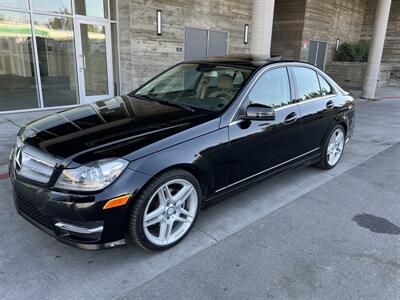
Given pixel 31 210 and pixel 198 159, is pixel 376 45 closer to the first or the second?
pixel 198 159

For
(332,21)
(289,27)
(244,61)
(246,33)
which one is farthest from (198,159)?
(332,21)

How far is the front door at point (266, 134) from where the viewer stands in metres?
3.18

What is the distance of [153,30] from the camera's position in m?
9.33

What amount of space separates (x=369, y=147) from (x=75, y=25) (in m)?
7.61

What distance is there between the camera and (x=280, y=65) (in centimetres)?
378

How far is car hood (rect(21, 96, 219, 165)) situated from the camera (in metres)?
2.45

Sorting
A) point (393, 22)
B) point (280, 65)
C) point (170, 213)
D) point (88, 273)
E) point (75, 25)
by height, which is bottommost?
point (88, 273)

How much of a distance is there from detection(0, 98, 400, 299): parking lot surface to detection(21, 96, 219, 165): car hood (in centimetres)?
90

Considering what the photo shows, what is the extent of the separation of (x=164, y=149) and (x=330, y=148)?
3.10 m

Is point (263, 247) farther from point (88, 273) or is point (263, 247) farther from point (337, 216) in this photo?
point (88, 273)

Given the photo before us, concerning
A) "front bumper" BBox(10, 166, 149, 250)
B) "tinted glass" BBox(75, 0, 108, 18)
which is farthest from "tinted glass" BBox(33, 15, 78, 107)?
"front bumper" BBox(10, 166, 149, 250)

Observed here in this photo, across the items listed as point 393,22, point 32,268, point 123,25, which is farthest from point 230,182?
point 393,22

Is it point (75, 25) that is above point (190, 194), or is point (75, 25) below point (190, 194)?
above

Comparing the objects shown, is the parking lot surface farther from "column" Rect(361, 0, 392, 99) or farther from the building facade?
"column" Rect(361, 0, 392, 99)
